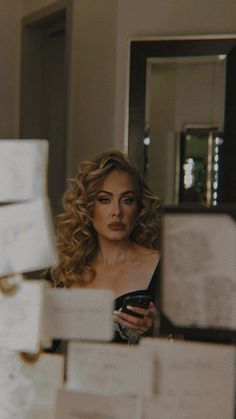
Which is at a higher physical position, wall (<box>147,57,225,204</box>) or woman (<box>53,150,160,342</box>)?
wall (<box>147,57,225,204</box>)

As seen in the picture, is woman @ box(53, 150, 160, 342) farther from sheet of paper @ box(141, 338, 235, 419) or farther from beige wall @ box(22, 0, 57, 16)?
beige wall @ box(22, 0, 57, 16)

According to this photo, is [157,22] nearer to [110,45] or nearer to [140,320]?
[110,45]

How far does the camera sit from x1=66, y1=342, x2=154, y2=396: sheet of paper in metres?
0.53

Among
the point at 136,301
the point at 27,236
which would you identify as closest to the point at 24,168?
the point at 27,236

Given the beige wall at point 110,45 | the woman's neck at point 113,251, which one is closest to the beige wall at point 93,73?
the beige wall at point 110,45

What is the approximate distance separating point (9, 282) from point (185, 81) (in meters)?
0.27

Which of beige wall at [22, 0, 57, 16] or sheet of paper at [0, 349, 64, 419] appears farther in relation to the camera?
beige wall at [22, 0, 57, 16]

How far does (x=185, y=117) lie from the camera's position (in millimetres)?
643

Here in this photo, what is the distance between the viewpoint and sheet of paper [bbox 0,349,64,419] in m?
0.58

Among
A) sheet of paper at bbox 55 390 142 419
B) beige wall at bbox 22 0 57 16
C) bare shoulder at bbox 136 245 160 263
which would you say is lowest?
sheet of paper at bbox 55 390 142 419

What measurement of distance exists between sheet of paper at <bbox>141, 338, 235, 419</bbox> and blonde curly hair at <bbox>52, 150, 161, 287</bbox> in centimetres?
12

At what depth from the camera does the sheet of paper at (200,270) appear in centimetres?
52

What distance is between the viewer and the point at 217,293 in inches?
20.5

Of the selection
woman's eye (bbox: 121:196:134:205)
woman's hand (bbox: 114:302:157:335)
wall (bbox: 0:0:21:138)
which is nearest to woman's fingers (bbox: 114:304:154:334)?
woman's hand (bbox: 114:302:157:335)
